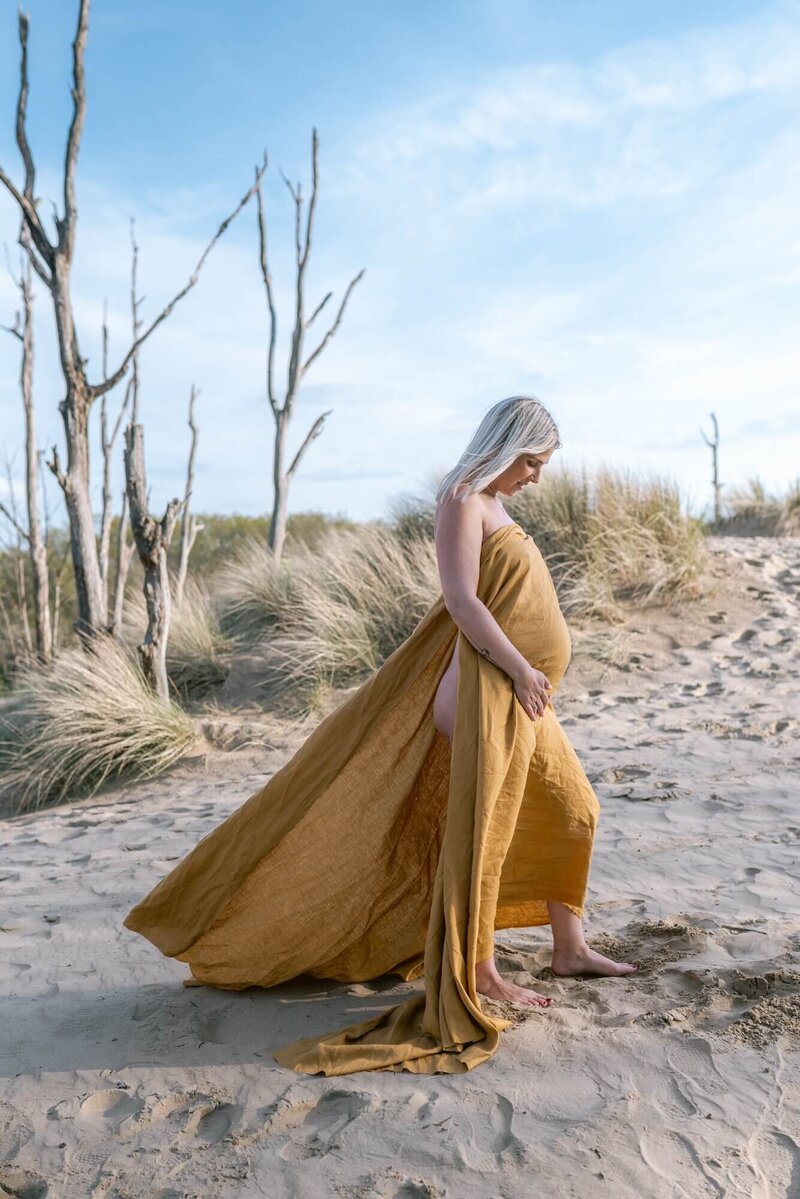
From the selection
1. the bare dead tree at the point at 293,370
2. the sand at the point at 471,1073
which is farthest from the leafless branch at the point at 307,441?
the sand at the point at 471,1073

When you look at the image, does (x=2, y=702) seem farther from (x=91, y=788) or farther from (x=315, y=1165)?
(x=315, y=1165)

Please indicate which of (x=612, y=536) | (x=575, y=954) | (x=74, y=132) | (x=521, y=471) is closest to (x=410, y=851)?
(x=575, y=954)

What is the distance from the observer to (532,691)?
2.93 metres

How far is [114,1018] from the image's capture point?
3291mm

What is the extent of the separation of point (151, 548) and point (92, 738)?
1576 millimetres

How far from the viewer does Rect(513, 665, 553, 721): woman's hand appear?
115 inches

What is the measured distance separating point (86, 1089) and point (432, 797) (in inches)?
50.7

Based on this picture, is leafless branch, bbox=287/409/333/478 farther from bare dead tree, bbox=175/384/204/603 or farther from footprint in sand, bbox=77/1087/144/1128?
footprint in sand, bbox=77/1087/144/1128

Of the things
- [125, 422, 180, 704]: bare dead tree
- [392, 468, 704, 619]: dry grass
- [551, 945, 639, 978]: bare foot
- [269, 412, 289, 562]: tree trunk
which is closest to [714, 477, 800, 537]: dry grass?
[392, 468, 704, 619]: dry grass

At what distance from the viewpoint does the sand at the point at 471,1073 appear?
239 cm

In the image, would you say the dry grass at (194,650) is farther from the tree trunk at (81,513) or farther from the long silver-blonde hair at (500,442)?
the long silver-blonde hair at (500,442)

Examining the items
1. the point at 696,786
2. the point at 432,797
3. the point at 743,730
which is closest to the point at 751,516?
the point at 743,730

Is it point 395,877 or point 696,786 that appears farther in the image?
point 696,786

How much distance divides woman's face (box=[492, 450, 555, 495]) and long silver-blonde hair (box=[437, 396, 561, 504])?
0.13ft
